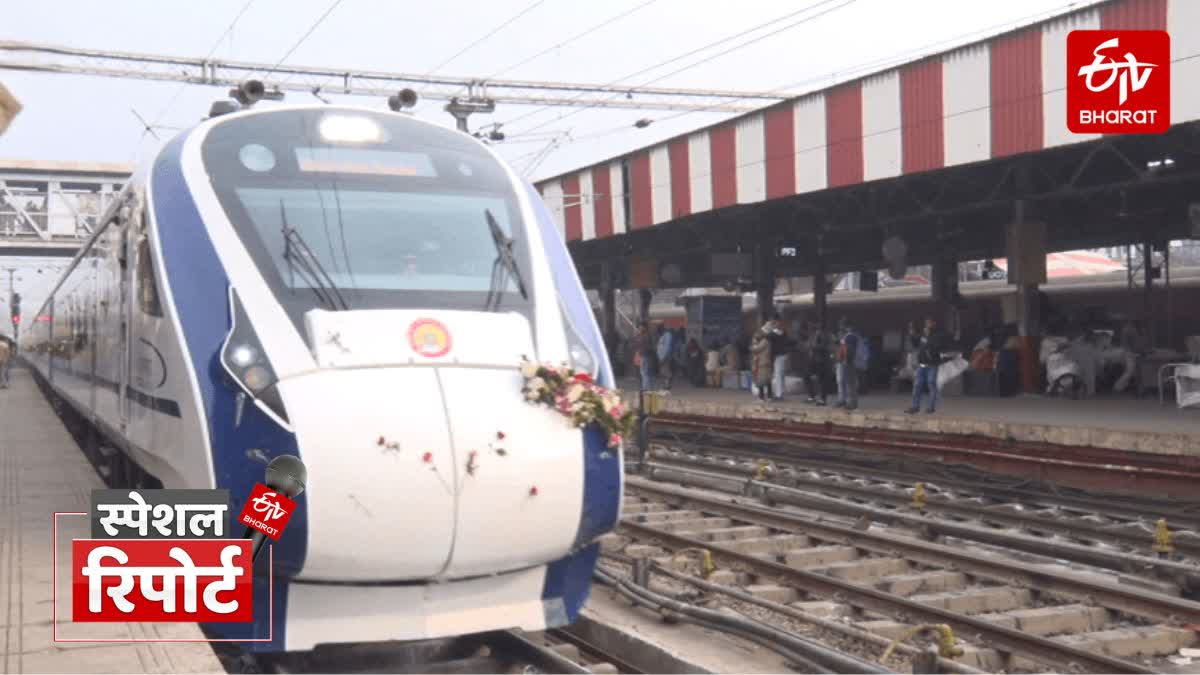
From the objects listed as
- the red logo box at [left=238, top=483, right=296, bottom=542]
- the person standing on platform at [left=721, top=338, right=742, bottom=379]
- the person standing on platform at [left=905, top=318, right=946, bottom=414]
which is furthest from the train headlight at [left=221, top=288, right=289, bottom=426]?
the person standing on platform at [left=721, top=338, right=742, bottom=379]

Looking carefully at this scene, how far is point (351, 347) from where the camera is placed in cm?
544

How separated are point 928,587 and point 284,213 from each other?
15.7ft

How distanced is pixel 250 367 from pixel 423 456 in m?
0.89

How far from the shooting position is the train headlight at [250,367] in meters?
5.28

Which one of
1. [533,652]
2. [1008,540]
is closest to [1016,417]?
[1008,540]

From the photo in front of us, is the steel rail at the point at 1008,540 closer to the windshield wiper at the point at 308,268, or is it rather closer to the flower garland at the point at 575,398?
the flower garland at the point at 575,398

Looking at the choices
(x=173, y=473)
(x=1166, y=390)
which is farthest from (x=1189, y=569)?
(x=1166, y=390)

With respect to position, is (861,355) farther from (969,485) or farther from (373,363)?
(373,363)

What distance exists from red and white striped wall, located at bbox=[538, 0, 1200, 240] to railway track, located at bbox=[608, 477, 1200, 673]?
733 centimetres

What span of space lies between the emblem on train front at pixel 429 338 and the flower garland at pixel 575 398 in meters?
0.38

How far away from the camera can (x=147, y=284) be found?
6.66 meters

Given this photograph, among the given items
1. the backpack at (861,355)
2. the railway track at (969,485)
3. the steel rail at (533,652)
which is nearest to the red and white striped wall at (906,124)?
the backpack at (861,355)

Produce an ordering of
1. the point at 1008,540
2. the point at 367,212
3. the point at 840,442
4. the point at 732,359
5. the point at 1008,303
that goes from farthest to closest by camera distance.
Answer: the point at 1008,303, the point at 732,359, the point at 840,442, the point at 1008,540, the point at 367,212

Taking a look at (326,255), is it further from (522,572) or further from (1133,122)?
(1133,122)
